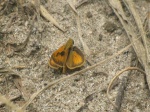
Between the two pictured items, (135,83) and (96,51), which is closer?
(135,83)

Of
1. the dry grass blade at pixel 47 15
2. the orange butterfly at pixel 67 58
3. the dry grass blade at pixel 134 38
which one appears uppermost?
the dry grass blade at pixel 47 15

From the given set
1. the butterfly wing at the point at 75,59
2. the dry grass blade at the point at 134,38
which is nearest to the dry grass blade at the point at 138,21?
the dry grass blade at the point at 134,38

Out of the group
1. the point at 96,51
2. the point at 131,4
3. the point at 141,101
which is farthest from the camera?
the point at 131,4

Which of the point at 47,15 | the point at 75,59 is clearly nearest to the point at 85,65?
the point at 75,59

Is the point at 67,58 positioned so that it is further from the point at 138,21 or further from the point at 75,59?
the point at 138,21

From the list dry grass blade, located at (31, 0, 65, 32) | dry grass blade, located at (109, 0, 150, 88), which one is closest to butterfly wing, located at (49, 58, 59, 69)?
dry grass blade, located at (31, 0, 65, 32)

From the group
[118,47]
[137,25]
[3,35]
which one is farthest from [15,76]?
[137,25]

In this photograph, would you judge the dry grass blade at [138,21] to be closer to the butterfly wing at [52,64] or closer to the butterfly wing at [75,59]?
the butterfly wing at [75,59]

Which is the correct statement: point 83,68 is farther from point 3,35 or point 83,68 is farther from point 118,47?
point 3,35
